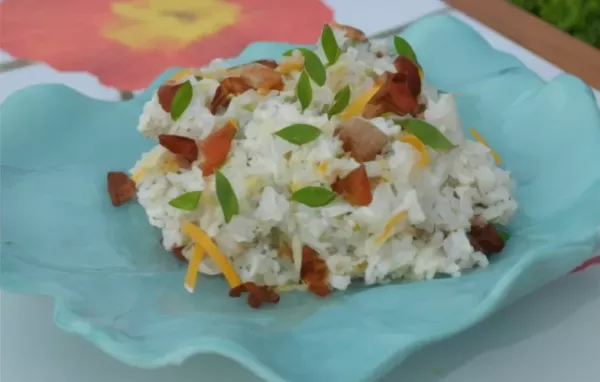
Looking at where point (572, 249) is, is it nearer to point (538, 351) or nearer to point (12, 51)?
point (538, 351)

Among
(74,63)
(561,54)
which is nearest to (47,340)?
(74,63)

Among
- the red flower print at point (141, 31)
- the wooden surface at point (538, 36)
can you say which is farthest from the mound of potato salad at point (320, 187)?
the wooden surface at point (538, 36)

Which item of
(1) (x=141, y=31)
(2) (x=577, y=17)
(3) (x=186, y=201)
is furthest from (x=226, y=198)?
(2) (x=577, y=17)

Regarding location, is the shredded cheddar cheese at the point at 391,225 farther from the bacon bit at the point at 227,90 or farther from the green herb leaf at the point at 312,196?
the bacon bit at the point at 227,90

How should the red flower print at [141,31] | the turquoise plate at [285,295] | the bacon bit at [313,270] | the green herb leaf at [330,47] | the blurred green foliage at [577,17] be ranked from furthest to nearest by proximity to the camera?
the blurred green foliage at [577,17] → the red flower print at [141,31] → the green herb leaf at [330,47] → the bacon bit at [313,270] → the turquoise plate at [285,295]

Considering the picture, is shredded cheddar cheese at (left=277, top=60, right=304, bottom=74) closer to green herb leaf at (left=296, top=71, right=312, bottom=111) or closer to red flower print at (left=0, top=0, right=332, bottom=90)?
green herb leaf at (left=296, top=71, right=312, bottom=111)

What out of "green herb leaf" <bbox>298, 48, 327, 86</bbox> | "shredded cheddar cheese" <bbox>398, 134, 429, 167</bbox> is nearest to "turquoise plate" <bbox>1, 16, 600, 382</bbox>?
"shredded cheddar cheese" <bbox>398, 134, 429, 167</bbox>

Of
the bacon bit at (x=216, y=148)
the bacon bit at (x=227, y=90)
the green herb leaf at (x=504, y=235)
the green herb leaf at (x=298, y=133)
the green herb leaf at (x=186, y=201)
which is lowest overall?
the green herb leaf at (x=504, y=235)
